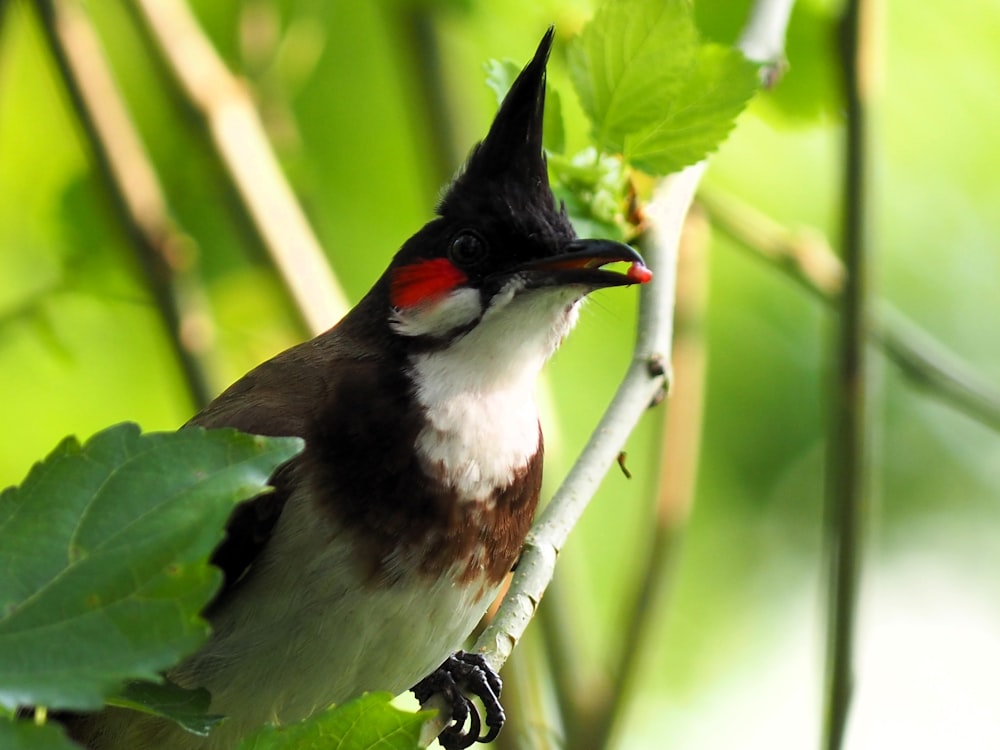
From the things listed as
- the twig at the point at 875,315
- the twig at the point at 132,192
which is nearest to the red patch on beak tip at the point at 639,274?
the twig at the point at 875,315

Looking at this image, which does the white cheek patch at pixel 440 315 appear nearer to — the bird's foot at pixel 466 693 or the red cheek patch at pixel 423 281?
the red cheek patch at pixel 423 281

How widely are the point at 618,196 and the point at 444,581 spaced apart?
78 centimetres

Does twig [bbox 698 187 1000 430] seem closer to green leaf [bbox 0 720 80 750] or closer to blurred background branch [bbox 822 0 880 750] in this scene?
blurred background branch [bbox 822 0 880 750]

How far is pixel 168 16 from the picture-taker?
12.2 ft

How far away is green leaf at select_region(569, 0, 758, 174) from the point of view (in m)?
2.32

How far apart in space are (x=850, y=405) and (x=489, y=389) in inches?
34.5

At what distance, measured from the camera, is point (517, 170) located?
8.84ft

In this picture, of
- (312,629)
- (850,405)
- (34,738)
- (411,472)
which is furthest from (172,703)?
(850,405)

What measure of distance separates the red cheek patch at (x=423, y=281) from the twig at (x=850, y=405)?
956 millimetres

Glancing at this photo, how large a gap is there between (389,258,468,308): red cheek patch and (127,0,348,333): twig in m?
0.65

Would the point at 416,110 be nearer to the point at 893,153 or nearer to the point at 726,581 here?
the point at 893,153

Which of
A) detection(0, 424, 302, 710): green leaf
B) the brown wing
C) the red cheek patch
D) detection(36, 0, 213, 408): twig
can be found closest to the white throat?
the red cheek patch

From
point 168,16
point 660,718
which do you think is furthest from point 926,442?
point 168,16

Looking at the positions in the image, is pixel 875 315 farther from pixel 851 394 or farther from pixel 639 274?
pixel 639 274
